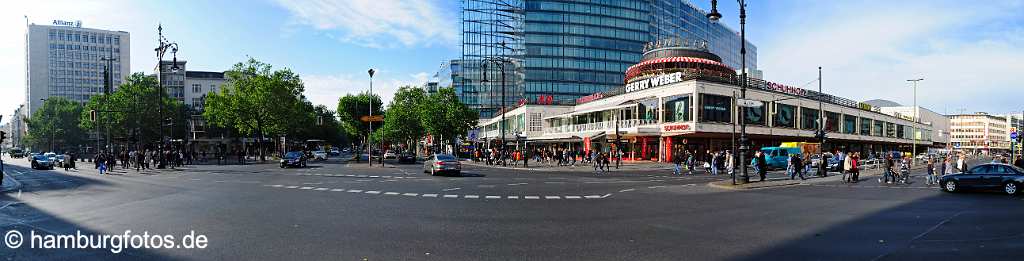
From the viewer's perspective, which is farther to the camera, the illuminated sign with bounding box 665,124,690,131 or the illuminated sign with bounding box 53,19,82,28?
the illuminated sign with bounding box 53,19,82,28

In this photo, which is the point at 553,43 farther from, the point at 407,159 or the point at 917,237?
the point at 917,237

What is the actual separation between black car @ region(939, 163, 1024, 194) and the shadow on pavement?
16.8ft

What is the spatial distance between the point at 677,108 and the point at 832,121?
2982cm

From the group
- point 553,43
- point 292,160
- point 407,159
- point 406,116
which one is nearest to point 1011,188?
point 292,160

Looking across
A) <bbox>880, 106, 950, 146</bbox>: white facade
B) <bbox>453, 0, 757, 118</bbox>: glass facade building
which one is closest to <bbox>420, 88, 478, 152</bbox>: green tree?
<bbox>453, 0, 757, 118</bbox>: glass facade building

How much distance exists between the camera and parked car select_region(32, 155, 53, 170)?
4423 centimetres

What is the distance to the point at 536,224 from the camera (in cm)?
1116

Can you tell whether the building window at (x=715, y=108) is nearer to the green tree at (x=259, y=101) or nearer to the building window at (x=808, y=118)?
the building window at (x=808, y=118)

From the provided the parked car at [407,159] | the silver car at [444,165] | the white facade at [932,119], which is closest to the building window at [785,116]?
the parked car at [407,159]

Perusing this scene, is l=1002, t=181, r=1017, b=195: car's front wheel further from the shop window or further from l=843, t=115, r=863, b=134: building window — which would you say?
l=843, t=115, r=863, b=134: building window

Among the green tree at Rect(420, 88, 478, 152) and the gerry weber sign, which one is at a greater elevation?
the gerry weber sign

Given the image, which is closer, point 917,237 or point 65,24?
point 917,237

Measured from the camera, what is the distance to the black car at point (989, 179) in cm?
1784

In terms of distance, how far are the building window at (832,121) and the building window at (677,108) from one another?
87.0ft
